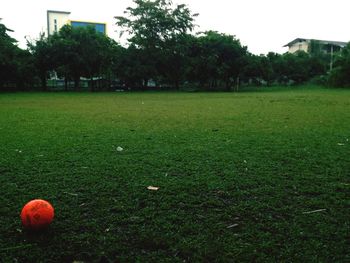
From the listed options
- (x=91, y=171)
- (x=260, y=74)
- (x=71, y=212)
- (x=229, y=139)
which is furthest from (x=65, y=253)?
(x=260, y=74)

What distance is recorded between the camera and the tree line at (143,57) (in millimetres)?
35000

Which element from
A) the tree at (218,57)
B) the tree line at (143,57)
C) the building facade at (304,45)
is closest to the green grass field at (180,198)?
the tree line at (143,57)

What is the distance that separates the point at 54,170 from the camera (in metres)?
3.77

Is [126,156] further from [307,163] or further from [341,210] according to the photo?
[341,210]

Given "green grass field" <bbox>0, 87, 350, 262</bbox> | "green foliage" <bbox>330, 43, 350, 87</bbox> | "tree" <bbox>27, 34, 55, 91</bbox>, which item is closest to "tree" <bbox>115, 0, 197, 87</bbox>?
"tree" <bbox>27, 34, 55, 91</bbox>

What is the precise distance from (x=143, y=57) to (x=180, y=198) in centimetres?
3592

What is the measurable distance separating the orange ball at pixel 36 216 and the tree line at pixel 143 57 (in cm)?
3385

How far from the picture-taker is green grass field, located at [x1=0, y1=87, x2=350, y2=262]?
6.81ft

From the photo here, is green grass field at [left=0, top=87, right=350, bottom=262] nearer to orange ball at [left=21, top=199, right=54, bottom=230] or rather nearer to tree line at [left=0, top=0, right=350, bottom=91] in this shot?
orange ball at [left=21, top=199, right=54, bottom=230]

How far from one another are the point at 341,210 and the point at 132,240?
1781 millimetres

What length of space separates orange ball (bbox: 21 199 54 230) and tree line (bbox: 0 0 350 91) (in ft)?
111

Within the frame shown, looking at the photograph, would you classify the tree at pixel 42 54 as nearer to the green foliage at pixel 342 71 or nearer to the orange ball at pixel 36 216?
the green foliage at pixel 342 71

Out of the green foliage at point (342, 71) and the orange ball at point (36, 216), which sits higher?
the green foliage at point (342, 71)

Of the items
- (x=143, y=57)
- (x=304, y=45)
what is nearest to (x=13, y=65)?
(x=143, y=57)
